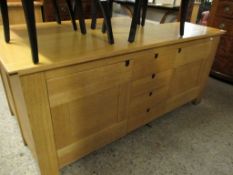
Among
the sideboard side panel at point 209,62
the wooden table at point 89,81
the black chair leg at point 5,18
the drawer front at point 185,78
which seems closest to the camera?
the wooden table at point 89,81

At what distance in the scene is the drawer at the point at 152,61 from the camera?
106cm

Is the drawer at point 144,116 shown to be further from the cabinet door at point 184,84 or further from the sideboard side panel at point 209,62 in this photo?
the sideboard side panel at point 209,62

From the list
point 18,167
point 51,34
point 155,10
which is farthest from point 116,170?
point 155,10

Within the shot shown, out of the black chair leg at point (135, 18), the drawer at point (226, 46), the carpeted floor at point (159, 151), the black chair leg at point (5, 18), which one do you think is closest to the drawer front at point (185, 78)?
the carpeted floor at point (159, 151)

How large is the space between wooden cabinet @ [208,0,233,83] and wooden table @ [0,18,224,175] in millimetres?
644

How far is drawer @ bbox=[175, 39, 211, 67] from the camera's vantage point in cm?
129

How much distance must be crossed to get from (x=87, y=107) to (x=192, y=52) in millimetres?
868

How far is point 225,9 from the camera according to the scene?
6.36ft

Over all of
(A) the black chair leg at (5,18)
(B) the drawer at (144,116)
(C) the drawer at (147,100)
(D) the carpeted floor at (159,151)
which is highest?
(A) the black chair leg at (5,18)

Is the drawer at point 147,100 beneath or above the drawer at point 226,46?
beneath

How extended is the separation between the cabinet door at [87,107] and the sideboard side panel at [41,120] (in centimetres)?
3

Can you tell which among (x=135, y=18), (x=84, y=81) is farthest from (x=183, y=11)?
(x=84, y=81)

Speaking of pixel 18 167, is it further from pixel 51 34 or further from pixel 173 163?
pixel 173 163

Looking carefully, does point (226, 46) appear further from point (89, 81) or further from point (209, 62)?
point (89, 81)
